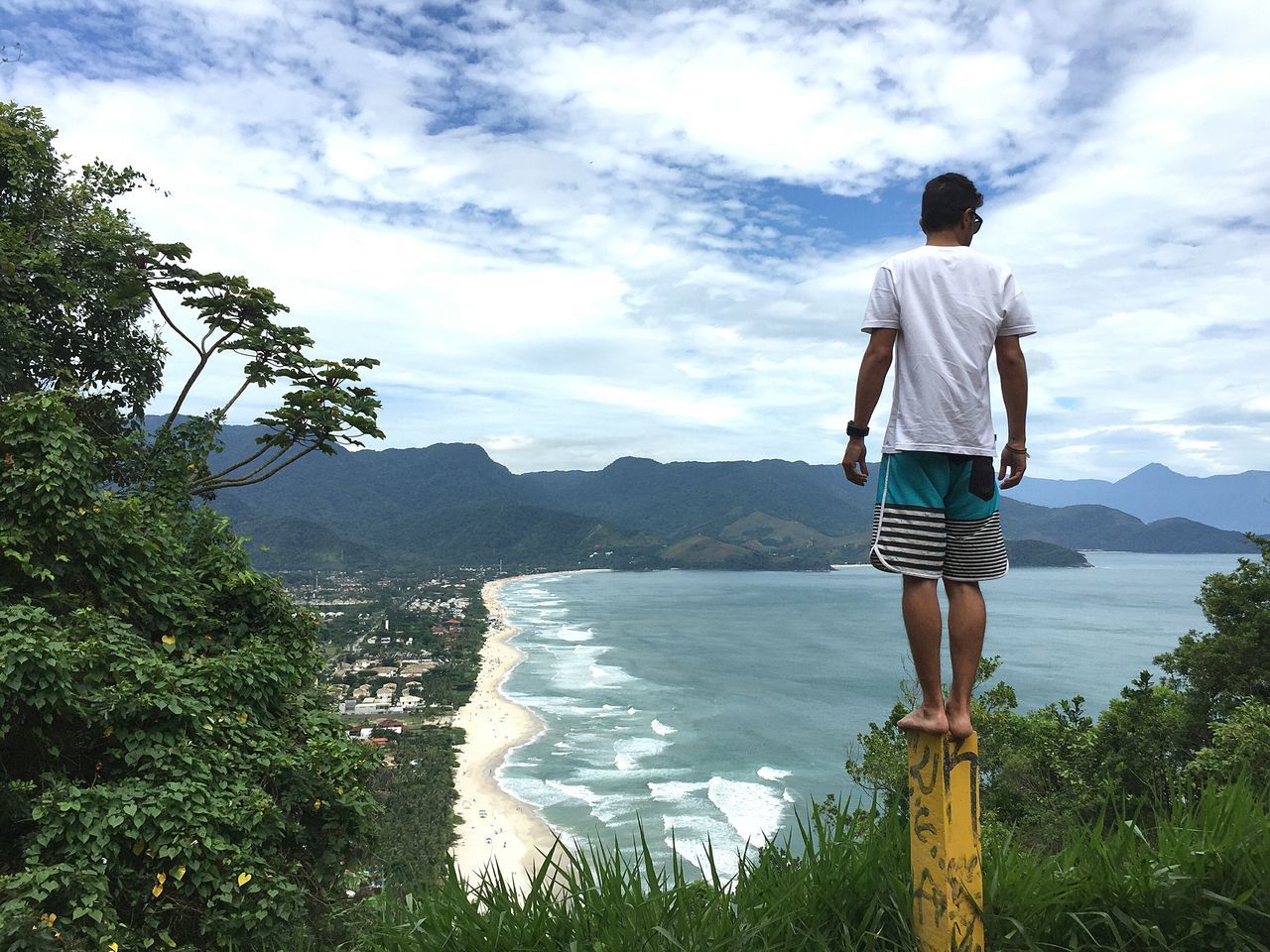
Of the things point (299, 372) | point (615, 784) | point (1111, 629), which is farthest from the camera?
point (1111, 629)

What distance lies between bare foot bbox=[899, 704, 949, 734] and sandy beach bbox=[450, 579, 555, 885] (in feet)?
41.5

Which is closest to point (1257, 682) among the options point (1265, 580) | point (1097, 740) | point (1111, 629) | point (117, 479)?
point (1265, 580)

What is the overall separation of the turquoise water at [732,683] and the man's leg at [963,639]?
677 millimetres

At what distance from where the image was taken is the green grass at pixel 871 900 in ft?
Result: 7.01

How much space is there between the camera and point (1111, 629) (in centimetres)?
7475

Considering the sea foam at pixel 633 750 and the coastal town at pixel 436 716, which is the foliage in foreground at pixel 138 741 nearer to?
the coastal town at pixel 436 716

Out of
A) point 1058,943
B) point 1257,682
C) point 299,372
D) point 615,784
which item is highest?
point 299,372

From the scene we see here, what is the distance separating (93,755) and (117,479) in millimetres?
4549

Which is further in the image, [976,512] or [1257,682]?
[1257,682]

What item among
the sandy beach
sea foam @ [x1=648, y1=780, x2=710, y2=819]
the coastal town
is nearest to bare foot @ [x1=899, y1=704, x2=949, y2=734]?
the coastal town

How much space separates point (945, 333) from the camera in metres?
2.29

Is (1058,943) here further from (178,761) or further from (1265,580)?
(1265,580)

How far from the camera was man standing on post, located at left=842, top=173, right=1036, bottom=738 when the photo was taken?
7.45 ft

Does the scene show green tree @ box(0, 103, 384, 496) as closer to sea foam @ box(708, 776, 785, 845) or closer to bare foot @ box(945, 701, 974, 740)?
bare foot @ box(945, 701, 974, 740)
